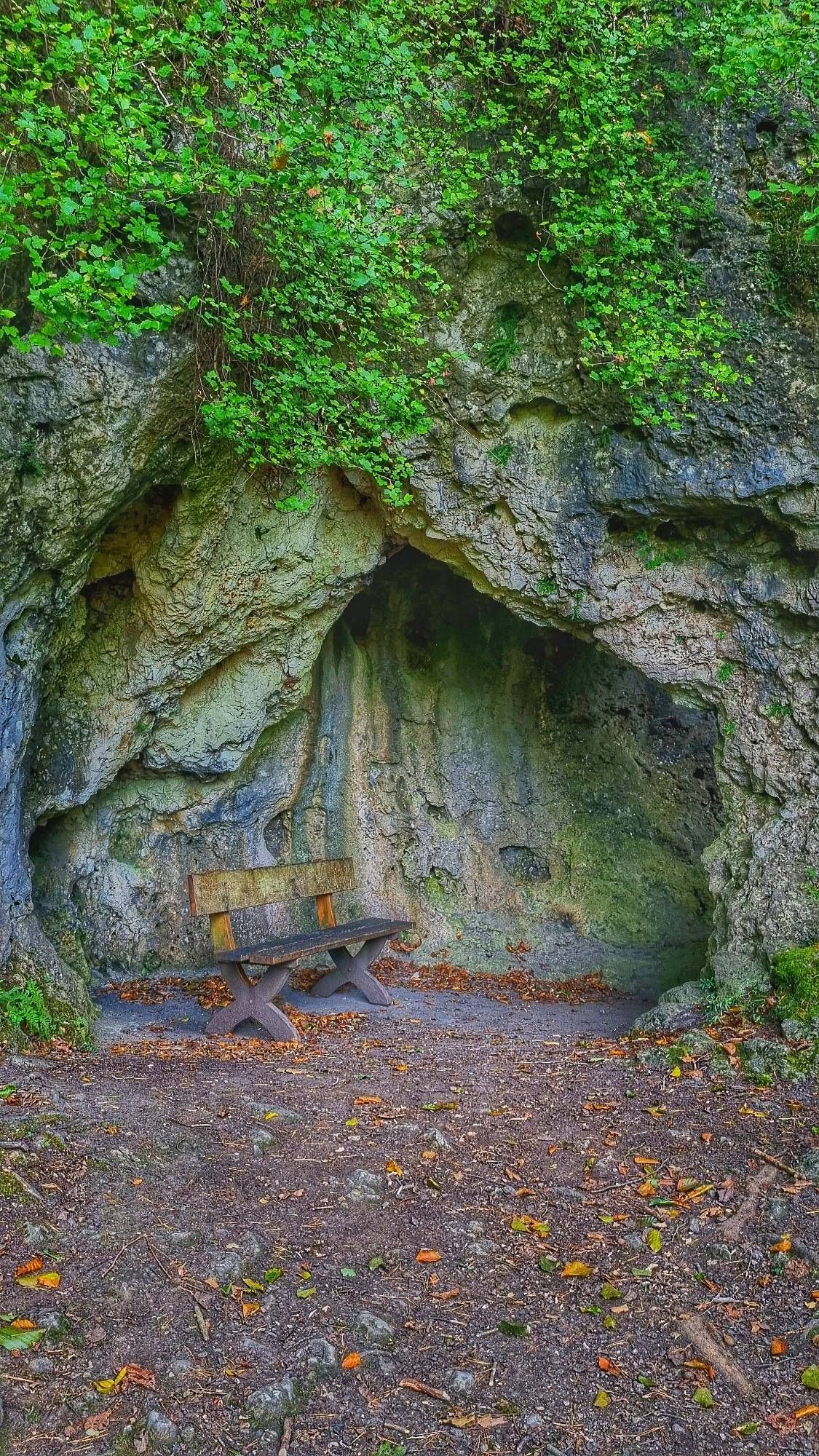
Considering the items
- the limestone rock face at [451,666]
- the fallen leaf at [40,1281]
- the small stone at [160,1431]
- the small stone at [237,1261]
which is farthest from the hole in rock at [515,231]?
the small stone at [160,1431]

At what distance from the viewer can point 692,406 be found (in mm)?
6648

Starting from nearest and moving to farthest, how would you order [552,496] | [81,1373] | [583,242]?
[81,1373]
[583,242]
[552,496]

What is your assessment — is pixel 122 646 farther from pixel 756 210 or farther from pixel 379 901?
pixel 756 210

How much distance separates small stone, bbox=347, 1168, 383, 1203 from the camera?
392cm

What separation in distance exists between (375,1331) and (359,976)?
4479mm

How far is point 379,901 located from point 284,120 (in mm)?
6432

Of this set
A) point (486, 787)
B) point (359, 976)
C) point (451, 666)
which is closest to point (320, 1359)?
point (359, 976)

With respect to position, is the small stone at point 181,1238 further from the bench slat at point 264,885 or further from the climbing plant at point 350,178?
the climbing plant at point 350,178

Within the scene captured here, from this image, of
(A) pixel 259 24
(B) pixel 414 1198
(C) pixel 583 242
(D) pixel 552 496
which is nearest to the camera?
(B) pixel 414 1198

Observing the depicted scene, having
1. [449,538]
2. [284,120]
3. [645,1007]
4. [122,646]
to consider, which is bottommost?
[645,1007]

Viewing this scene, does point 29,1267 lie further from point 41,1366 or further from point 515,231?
point 515,231

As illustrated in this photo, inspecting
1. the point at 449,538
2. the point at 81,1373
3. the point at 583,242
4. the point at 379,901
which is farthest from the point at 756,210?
the point at 81,1373

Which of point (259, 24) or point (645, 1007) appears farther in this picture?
point (645, 1007)

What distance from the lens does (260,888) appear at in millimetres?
7102
